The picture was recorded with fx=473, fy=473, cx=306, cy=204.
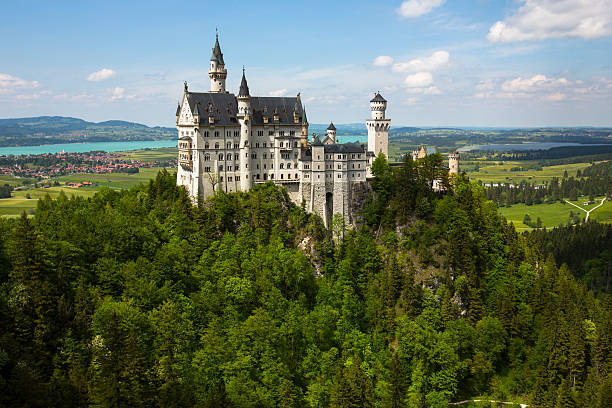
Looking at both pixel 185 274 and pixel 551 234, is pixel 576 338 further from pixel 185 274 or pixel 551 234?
pixel 551 234

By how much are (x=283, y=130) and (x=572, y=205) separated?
150 meters

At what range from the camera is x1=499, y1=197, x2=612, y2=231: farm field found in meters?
161

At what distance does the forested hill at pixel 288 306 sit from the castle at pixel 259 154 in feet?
10.6

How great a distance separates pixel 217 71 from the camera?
8881 cm

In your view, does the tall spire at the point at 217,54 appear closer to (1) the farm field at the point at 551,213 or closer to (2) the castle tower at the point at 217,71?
(2) the castle tower at the point at 217,71

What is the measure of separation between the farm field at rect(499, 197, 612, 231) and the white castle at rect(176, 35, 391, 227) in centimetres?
9305

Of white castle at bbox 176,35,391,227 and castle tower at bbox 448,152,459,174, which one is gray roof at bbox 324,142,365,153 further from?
castle tower at bbox 448,152,459,174

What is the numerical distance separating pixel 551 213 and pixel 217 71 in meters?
142

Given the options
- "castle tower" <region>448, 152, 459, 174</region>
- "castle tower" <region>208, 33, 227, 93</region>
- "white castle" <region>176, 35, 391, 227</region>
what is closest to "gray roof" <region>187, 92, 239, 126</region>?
"white castle" <region>176, 35, 391, 227</region>

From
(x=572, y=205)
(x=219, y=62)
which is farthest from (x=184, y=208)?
(x=572, y=205)

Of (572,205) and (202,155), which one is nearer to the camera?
(202,155)

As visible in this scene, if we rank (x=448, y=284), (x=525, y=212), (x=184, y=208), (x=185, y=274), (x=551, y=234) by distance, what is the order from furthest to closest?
1. (x=525, y=212)
2. (x=551, y=234)
3. (x=184, y=208)
4. (x=448, y=284)
5. (x=185, y=274)

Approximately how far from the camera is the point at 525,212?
181m

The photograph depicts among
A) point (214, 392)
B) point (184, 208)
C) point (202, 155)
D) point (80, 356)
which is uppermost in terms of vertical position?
point (202, 155)
